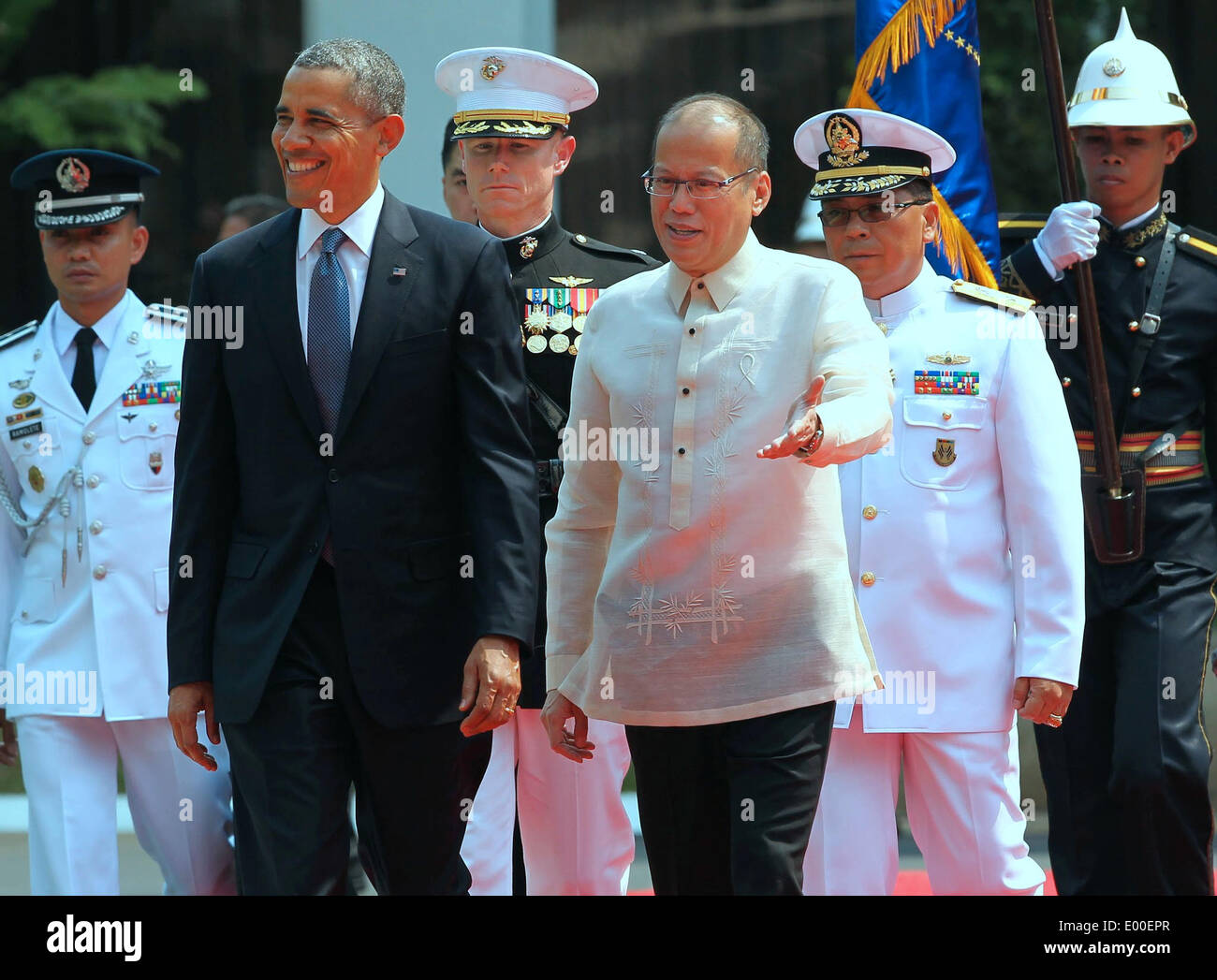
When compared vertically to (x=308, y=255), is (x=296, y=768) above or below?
below

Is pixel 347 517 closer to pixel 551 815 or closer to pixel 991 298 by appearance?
pixel 551 815

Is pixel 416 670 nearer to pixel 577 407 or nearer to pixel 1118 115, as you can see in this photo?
pixel 577 407

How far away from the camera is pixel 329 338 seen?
12.0 feet

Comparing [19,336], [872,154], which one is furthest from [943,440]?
[19,336]

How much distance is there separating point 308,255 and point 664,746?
3.64 feet

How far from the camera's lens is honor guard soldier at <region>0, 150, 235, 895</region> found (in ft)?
16.1

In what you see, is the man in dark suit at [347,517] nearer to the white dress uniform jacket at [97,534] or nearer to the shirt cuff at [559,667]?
the shirt cuff at [559,667]

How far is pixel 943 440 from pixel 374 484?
1.35 m

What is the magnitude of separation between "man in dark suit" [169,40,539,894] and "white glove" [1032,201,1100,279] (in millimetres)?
1775

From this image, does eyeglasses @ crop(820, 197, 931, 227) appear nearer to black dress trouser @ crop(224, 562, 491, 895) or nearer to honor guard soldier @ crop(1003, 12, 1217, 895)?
honor guard soldier @ crop(1003, 12, 1217, 895)

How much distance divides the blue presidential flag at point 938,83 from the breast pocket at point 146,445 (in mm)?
1947

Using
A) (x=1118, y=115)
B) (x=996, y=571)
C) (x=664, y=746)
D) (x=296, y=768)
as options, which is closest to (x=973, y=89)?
(x=1118, y=115)

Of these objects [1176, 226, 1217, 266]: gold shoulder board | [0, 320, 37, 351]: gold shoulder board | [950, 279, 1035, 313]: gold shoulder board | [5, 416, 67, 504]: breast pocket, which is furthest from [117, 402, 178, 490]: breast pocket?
[1176, 226, 1217, 266]: gold shoulder board
